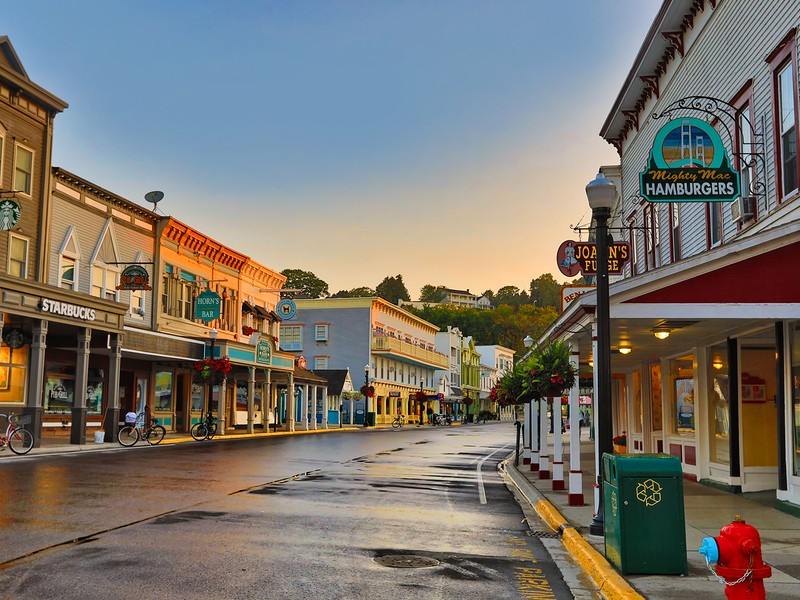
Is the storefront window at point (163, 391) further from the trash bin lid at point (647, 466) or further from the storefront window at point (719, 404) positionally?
the trash bin lid at point (647, 466)

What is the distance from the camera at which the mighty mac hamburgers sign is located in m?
14.0

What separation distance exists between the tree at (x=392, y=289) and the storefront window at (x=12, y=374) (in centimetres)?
11894

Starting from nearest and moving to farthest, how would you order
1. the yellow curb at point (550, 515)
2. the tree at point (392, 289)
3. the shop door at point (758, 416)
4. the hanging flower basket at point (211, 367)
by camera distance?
1. the yellow curb at point (550, 515)
2. the shop door at point (758, 416)
3. the hanging flower basket at point (211, 367)
4. the tree at point (392, 289)

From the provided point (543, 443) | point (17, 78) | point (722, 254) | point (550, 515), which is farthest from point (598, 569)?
point (17, 78)

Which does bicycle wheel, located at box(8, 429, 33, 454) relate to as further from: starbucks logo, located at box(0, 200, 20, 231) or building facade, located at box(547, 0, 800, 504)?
building facade, located at box(547, 0, 800, 504)

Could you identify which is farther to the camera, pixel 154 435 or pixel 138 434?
pixel 154 435

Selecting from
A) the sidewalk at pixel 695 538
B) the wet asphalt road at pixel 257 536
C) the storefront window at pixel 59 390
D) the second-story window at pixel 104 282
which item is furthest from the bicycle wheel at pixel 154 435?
the sidewalk at pixel 695 538

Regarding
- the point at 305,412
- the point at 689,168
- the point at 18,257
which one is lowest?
the point at 305,412

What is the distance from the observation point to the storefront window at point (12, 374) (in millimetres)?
27391

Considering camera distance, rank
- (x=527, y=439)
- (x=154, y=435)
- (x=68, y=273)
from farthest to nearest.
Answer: (x=68, y=273) → (x=154, y=435) → (x=527, y=439)

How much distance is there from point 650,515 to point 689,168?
307 inches

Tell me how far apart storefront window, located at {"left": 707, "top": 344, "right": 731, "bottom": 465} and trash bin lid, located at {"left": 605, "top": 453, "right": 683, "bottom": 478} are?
8793 millimetres

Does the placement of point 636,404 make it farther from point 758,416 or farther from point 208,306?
point 208,306

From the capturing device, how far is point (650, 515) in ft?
26.2
